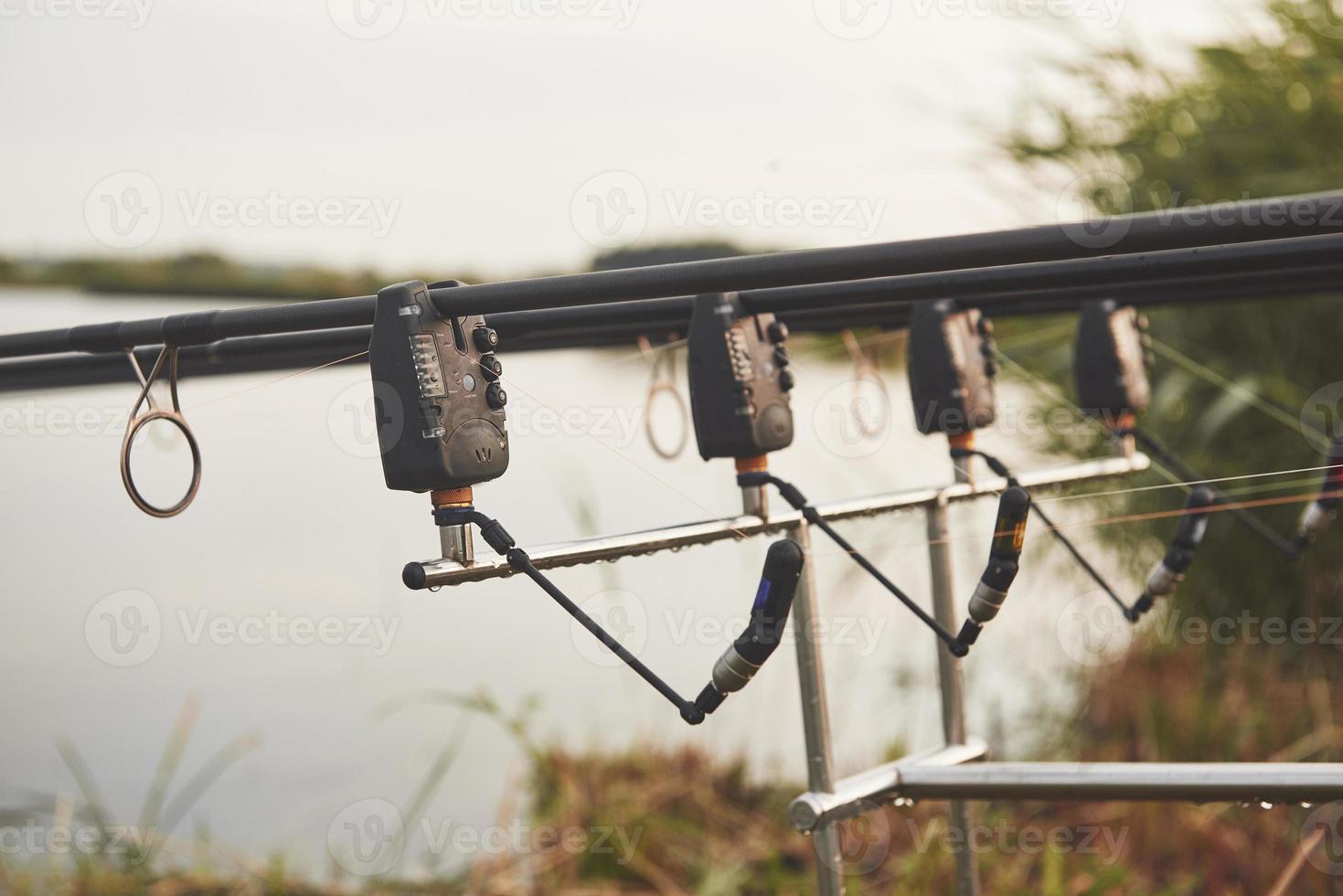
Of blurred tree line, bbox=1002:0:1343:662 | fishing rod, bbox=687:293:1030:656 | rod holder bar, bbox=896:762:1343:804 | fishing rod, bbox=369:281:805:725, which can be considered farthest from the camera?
blurred tree line, bbox=1002:0:1343:662

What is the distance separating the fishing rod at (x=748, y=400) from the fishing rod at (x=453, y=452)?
24 cm

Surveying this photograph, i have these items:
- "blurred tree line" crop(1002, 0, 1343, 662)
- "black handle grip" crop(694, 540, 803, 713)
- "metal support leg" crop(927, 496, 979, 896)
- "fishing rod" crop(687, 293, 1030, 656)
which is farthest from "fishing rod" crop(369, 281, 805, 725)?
"blurred tree line" crop(1002, 0, 1343, 662)

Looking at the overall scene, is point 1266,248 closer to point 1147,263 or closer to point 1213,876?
point 1147,263

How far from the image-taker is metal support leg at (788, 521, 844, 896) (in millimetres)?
1443

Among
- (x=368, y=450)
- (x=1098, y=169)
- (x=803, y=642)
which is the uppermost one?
(x=1098, y=169)

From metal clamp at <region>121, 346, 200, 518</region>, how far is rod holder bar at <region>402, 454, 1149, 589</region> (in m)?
0.31

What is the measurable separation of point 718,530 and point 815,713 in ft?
0.89

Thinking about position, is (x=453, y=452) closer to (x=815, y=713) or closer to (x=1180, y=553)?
(x=815, y=713)

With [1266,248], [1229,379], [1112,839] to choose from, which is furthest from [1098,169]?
[1266,248]

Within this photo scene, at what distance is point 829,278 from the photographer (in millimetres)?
992

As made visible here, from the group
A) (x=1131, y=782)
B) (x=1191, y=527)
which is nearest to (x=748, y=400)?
(x=1131, y=782)

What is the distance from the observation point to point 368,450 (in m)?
1.57

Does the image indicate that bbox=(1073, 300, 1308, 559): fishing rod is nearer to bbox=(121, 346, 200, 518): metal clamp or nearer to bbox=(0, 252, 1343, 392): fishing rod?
bbox=(0, 252, 1343, 392): fishing rod

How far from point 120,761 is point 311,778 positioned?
60 cm
